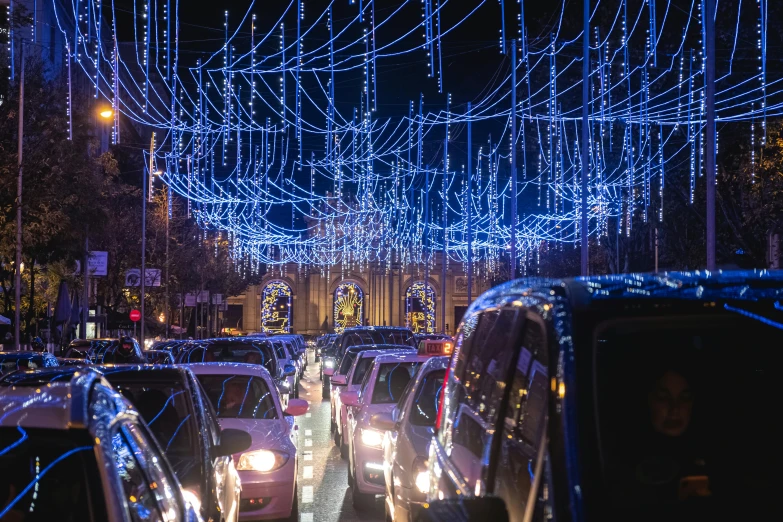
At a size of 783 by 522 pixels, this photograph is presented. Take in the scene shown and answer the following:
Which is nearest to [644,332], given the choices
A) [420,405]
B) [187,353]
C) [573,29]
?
[420,405]

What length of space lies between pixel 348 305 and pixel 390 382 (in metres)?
89.4

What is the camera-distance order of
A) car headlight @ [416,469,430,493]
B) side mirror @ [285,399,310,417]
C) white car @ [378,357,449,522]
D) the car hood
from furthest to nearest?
side mirror @ [285,399,310,417] < the car hood < white car @ [378,357,449,522] < car headlight @ [416,469,430,493]

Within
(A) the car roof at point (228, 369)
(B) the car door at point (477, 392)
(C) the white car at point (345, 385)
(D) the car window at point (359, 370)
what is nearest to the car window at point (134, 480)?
(B) the car door at point (477, 392)

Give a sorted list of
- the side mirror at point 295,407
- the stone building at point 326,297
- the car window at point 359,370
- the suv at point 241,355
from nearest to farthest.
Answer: the side mirror at point 295,407
the car window at point 359,370
the suv at point 241,355
the stone building at point 326,297

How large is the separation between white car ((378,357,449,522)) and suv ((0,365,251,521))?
3.79 ft

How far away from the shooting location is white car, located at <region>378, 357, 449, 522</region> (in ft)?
23.2

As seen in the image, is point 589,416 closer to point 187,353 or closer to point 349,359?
point 187,353

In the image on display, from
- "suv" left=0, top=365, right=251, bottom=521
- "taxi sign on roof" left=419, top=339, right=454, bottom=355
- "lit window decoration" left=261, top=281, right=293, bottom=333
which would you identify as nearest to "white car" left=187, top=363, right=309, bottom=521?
"suv" left=0, top=365, right=251, bottom=521

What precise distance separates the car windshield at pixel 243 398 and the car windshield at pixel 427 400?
1.79 m

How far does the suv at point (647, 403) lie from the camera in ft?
9.67

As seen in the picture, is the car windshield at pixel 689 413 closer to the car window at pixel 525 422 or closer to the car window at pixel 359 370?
the car window at pixel 525 422

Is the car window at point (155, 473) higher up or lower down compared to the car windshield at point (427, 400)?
higher up

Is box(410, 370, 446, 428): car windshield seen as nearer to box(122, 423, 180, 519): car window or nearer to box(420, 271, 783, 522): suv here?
box(122, 423, 180, 519): car window

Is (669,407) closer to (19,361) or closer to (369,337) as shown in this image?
(19,361)
